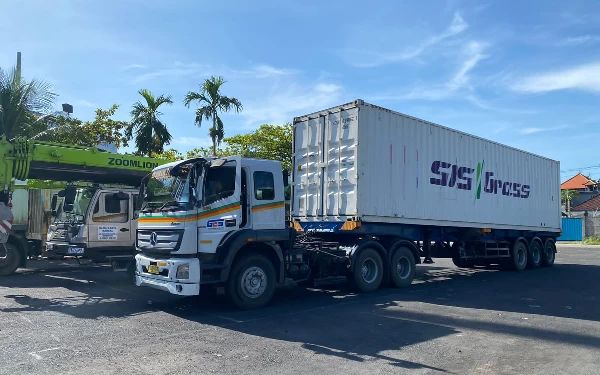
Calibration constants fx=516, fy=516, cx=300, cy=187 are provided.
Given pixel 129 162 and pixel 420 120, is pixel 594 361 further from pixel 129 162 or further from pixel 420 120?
pixel 129 162

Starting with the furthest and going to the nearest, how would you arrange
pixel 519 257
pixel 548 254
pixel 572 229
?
pixel 572 229 < pixel 548 254 < pixel 519 257

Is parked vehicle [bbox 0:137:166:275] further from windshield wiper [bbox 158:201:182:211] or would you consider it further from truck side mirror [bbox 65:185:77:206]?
windshield wiper [bbox 158:201:182:211]

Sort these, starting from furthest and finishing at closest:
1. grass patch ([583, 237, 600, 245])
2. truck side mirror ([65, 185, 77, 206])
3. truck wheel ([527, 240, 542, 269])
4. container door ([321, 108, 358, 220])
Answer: grass patch ([583, 237, 600, 245])
truck wheel ([527, 240, 542, 269])
container door ([321, 108, 358, 220])
truck side mirror ([65, 185, 77, 206])

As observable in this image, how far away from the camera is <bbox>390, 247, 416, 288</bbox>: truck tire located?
39.3 ft

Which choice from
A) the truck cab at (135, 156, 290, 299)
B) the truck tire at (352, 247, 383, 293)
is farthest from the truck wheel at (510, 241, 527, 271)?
the truck cab at (135, 156, 290, 299)

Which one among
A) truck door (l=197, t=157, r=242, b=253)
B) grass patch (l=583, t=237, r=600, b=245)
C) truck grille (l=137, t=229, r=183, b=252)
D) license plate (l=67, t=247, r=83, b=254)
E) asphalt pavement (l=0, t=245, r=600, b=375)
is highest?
truck door (l=197, t=157, r=242, b=253)

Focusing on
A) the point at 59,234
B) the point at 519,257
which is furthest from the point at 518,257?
the point at 59,234

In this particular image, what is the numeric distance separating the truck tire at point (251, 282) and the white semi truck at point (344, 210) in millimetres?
19

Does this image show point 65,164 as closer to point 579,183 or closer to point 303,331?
point 303,331

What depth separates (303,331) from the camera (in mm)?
7613

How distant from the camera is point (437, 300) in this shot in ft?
34.7

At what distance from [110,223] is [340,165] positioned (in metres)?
5.81

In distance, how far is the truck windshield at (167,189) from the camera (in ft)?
29.8

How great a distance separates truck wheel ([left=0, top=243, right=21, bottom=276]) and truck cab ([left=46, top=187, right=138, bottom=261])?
1.34 m
